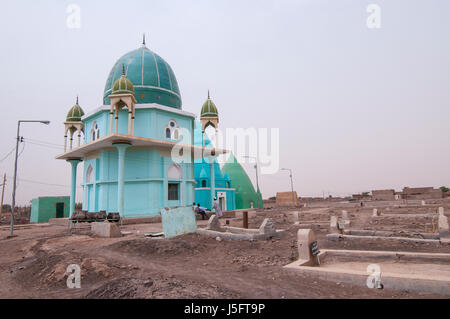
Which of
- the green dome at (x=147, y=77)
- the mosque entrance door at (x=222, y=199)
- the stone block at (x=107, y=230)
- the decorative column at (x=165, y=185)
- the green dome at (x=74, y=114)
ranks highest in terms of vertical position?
the green dome at (x=147, y=77)

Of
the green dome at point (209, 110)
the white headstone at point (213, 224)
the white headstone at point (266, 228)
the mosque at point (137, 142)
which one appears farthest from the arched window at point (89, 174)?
the white headstone at point (266, 228)

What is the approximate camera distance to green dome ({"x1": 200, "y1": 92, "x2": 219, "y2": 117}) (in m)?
26.5

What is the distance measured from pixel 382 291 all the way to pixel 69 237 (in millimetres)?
12110

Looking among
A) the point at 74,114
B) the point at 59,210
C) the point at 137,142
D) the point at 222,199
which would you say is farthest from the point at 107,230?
the point at 59,210

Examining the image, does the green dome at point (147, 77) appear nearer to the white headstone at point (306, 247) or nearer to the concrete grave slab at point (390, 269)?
the white headstone at point (306, 247)

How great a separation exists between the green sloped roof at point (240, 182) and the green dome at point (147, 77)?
16.4 meters

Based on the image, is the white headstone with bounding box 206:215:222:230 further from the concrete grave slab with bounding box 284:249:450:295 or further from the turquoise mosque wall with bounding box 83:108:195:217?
the turquoise mosque wall with bounding box 83:108:195:217

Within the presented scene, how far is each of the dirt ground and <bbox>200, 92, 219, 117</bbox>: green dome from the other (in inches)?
653

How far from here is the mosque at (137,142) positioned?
21203mm

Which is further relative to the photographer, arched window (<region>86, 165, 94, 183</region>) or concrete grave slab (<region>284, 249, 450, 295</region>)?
arched window (<region>86, 165, 94, 183</region>)

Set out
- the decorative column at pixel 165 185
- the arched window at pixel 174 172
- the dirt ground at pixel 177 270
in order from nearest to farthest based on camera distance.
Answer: the dirt ground at pixel 177 270, the decorative column at pixel 165 185, the arched window at pixel 174 172

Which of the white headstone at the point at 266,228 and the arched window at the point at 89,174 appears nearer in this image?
the white headstone at the point at 266,228

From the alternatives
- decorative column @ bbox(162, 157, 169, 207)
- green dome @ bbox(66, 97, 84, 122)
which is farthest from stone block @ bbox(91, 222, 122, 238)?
green dome @ bbox(66, 97, 84, 122)

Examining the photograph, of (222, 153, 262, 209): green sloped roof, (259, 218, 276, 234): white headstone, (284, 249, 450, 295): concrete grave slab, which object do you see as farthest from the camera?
(222, 153, 262, 209): green sloped roof
